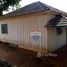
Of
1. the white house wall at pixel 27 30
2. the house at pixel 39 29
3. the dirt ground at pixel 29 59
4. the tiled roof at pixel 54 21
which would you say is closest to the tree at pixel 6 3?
the white house wall at pixel 27 30

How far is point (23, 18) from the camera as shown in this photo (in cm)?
1298

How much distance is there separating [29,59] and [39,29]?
2456 millimetres

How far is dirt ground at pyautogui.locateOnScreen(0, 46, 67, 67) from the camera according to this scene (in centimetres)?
981

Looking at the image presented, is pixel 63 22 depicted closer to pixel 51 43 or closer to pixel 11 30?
pixel 51 43

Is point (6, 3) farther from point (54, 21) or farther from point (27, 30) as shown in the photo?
point (54, 21)

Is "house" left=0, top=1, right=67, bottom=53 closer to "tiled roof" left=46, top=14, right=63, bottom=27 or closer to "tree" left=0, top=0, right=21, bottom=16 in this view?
"tiled roof" left=46, top=14, right=63, bottom=27

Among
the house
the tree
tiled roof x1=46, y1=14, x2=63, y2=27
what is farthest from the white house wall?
the tree

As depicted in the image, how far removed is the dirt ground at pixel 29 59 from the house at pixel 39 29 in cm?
62

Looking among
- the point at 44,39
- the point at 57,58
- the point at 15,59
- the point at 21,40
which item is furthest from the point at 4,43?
the point at 57,58

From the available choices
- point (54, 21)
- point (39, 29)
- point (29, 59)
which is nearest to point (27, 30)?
point (39, 29)

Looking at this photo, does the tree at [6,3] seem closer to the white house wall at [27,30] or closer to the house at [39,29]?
the white house wall at [27,30]

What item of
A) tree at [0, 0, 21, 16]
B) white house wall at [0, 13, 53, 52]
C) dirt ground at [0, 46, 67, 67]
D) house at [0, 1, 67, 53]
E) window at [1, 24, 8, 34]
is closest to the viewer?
dirt ground at [0, 46, 67, 67]

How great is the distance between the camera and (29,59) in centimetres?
1124

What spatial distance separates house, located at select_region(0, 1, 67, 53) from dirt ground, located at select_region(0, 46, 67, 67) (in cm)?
62
